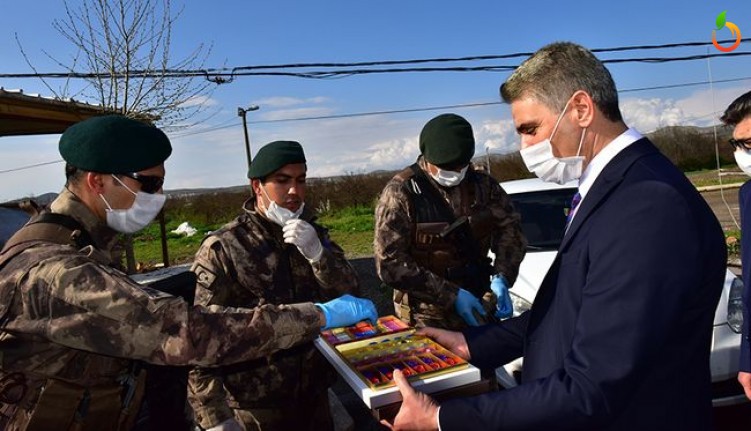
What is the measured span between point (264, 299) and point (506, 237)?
69.7 inches

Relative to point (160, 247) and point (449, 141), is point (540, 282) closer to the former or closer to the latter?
point (449, 141)

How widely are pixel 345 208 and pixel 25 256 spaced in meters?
24.8

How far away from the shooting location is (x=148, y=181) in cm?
185

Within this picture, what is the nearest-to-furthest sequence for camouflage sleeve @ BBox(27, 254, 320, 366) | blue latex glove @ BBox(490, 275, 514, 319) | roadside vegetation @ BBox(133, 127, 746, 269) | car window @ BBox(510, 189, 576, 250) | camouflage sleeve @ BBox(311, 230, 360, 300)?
camouflage sleeve @ BBox(27, 254, 320, 366) → camouflage sleeve @ BBox(311, 230, 360, 300) → blue latex glove @ BBox(490, 275, 514, 319) → car window @ BBox(510, 189, 576, 250) → roadside vegetation @ BBox(133, 127, 746, 269)

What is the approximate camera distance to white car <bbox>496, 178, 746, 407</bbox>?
3215 millimetres

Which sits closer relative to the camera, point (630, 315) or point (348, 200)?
point (630, 315)

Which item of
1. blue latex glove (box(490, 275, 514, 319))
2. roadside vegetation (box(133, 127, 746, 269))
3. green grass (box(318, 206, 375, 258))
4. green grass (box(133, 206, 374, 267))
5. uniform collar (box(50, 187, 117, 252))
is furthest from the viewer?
roadside vegetation (box(133, 127, 746, 269))

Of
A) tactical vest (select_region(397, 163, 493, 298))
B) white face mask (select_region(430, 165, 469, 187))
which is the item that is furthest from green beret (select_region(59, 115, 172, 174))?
white face mask (select_region(430, 165, 469, 187))

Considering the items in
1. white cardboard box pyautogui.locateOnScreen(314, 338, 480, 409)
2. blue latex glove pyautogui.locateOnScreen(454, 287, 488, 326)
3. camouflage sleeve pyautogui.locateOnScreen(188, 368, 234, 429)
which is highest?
white cardboard box pyautogui.locateOnScreen(314, 338, 480, 409)

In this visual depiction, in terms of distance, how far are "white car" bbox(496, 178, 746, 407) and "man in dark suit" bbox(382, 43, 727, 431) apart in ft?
2.97

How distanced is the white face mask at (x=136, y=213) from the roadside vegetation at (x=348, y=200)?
12035 mm

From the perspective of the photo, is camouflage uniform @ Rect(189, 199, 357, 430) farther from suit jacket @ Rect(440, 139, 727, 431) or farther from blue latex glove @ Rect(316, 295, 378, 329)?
suit jacket @ Rect(440, 139, 727, 431)

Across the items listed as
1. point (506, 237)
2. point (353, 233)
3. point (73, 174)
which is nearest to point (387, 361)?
point (73, 174)

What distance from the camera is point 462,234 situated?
10.6 ft
